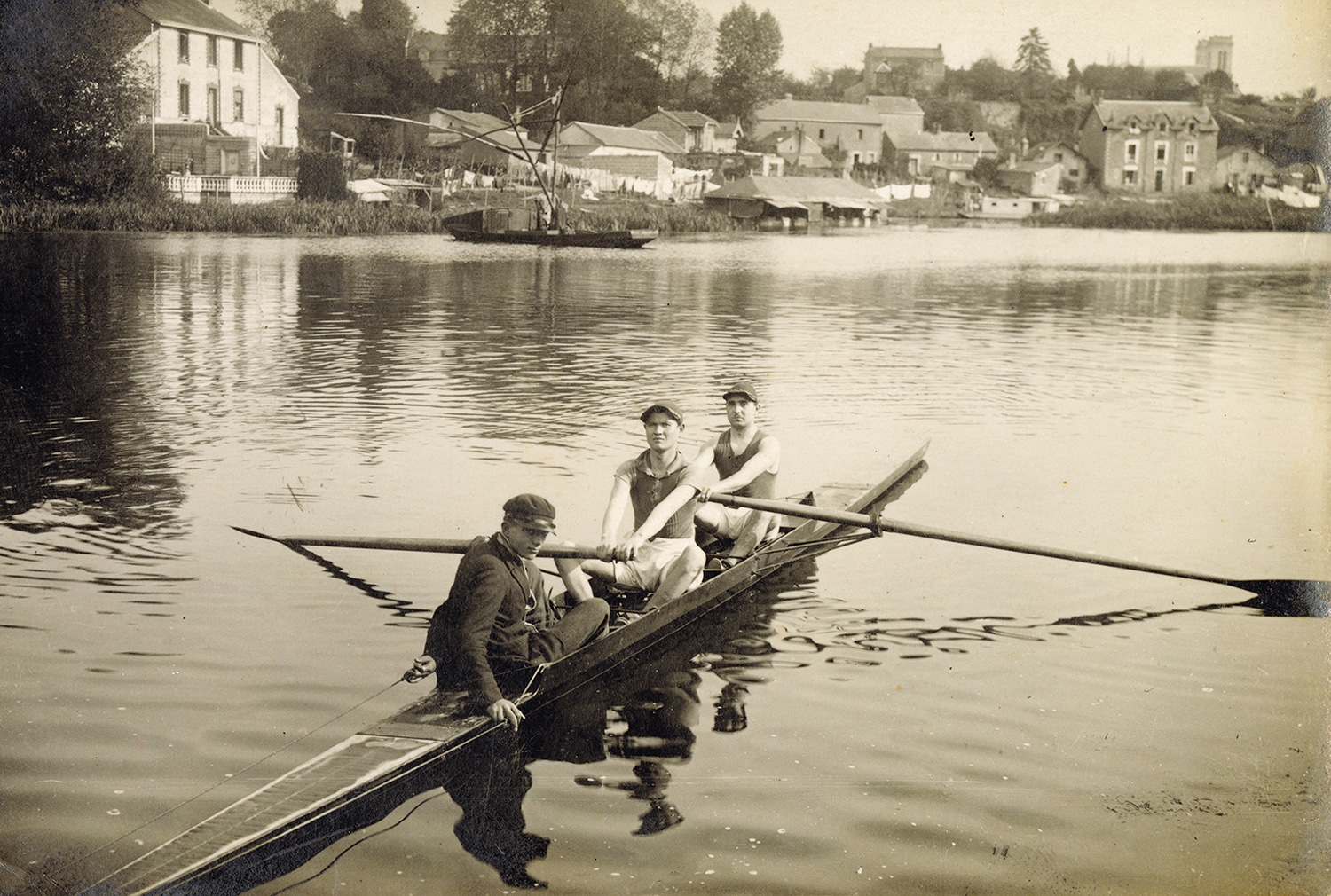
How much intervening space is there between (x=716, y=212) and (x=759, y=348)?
3384 cm

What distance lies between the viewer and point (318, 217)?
2384 cm

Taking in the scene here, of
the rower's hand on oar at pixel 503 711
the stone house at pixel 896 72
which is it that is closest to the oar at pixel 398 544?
the rower's hand on oar at pixel 503 711

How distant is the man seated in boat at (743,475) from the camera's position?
6.92 m

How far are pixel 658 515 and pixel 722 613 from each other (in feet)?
3.16

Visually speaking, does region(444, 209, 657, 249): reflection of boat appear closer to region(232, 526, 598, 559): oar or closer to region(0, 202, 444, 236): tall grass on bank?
region(0, 202, 444, 236): tall grass on bank

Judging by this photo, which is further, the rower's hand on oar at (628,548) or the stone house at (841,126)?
the stone house at (841,126)

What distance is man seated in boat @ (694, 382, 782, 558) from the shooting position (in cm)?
692

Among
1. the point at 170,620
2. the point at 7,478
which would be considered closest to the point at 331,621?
the point at 170,620

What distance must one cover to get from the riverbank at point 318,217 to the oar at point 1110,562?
28.6 ft

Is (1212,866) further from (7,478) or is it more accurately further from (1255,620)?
(7,478)

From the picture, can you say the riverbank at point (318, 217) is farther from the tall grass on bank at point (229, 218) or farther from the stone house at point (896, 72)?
the stone house at point (896, 72)

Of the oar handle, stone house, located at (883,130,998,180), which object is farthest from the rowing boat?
stone house, located at (883,130,998,180)

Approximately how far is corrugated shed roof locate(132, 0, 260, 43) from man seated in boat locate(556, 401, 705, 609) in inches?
315

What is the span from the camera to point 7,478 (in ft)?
29.2
